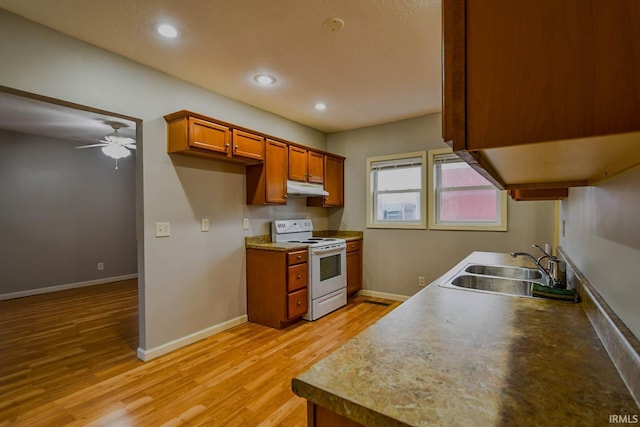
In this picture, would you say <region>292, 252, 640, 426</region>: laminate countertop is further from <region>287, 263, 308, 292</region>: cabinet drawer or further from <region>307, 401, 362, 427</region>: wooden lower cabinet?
<region>287, 263, 308, 292</region>: cabinet drawer

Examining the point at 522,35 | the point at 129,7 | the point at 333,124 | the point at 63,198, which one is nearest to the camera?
the point at 522,35

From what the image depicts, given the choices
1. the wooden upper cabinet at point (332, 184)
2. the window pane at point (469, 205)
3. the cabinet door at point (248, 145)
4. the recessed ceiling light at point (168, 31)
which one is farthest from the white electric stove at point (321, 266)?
the recessed ceiling light at point (168, 31)

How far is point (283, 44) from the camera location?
2.29 m

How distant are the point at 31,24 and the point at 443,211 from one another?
164 inches

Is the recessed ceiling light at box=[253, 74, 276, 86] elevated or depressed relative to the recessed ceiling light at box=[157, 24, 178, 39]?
depressed

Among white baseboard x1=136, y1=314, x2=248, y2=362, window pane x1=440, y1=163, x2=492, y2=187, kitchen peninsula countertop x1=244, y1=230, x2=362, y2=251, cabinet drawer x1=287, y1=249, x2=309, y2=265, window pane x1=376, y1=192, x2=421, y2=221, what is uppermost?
window pane x1=440, y1=163, x2=492, y2=187

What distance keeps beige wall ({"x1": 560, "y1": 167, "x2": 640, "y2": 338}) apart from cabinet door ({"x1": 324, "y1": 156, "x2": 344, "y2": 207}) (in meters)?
3.15

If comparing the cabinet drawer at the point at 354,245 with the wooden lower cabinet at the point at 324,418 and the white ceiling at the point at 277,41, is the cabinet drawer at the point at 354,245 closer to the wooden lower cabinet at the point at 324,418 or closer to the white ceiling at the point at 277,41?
the white ceiling at the point at 277,41

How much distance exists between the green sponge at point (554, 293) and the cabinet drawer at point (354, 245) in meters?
2.86

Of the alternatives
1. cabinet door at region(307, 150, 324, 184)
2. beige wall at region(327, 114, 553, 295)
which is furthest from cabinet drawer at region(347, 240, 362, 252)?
cabinet door at region(307, 150, 324, 184)

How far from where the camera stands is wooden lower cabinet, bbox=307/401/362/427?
702mm

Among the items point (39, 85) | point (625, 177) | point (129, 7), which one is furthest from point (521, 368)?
point (39, 85)

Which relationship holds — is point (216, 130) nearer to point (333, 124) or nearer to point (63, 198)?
point (333, 124)

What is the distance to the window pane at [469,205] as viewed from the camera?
3.64m
